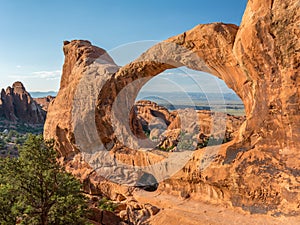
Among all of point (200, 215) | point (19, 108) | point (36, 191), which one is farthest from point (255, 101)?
point (19, 108)

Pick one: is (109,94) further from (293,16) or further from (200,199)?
(293,16)

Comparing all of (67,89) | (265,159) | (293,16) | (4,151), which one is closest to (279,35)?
(293,16)

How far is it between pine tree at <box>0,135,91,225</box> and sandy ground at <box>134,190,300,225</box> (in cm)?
410

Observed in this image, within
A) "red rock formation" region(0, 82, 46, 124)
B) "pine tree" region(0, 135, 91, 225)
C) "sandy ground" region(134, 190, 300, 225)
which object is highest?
"red rock formation" region(0, 82, 46, 124)

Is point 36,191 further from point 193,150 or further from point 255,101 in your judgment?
point 255,101

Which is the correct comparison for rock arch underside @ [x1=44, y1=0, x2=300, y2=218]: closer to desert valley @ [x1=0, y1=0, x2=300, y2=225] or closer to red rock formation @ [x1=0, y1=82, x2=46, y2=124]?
desert valley @ [x1=0, y1=0, x2=300, y2=225]

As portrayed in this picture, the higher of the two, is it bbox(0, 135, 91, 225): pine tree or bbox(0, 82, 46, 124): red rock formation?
bbox(0, 82, 46, 124): red rock formation

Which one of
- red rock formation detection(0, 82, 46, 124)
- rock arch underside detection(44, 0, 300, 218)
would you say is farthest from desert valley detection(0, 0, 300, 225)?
red rock formation detection(0, 82, 46, 124)

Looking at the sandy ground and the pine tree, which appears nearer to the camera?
the sandy ground

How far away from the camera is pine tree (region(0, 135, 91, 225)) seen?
10148 millimetres

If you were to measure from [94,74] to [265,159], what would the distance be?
1554cm

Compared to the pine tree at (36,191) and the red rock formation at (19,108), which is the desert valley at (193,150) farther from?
the red rock formation at (19,108)

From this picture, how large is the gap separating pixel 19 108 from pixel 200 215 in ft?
297

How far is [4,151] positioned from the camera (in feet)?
153
